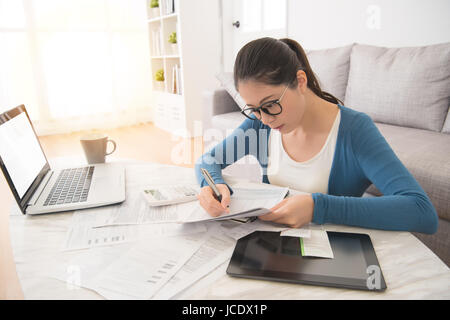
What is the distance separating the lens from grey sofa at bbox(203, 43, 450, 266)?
135 centimetres

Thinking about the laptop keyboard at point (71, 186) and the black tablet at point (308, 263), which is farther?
the laptop keyboard at point (71, 186)

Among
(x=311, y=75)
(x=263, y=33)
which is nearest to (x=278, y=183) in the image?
(x=311, y=75)

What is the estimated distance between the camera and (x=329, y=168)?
1.00 metres

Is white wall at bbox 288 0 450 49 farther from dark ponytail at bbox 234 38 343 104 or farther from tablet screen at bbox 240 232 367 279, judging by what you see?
tablet screen at bbox 240 232 367 279

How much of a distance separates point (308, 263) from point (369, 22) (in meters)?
2.20

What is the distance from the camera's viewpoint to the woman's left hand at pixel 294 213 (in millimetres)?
717

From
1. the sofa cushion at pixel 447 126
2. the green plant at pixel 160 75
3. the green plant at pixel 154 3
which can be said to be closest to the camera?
the sofa cushion at pixel 447 126

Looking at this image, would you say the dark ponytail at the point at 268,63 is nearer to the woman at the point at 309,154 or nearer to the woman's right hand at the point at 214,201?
the woman at the point at 309,154

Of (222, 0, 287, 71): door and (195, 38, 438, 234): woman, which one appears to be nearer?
(195, 38, 438, 234): woman

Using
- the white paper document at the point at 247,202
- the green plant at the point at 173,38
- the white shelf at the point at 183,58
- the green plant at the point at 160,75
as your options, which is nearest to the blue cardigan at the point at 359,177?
the white paper document at the point at 247,202

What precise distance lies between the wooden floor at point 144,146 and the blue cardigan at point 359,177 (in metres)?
1.64

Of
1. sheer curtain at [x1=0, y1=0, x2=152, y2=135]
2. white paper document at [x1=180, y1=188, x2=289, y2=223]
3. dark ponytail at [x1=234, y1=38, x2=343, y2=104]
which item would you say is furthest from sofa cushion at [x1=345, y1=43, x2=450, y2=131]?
sheer curtain at [x1=0, y1=0, x2=152, y2=135]

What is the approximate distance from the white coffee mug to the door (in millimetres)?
2267

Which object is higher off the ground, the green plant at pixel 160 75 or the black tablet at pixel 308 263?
the green plant at pixel 160 75
